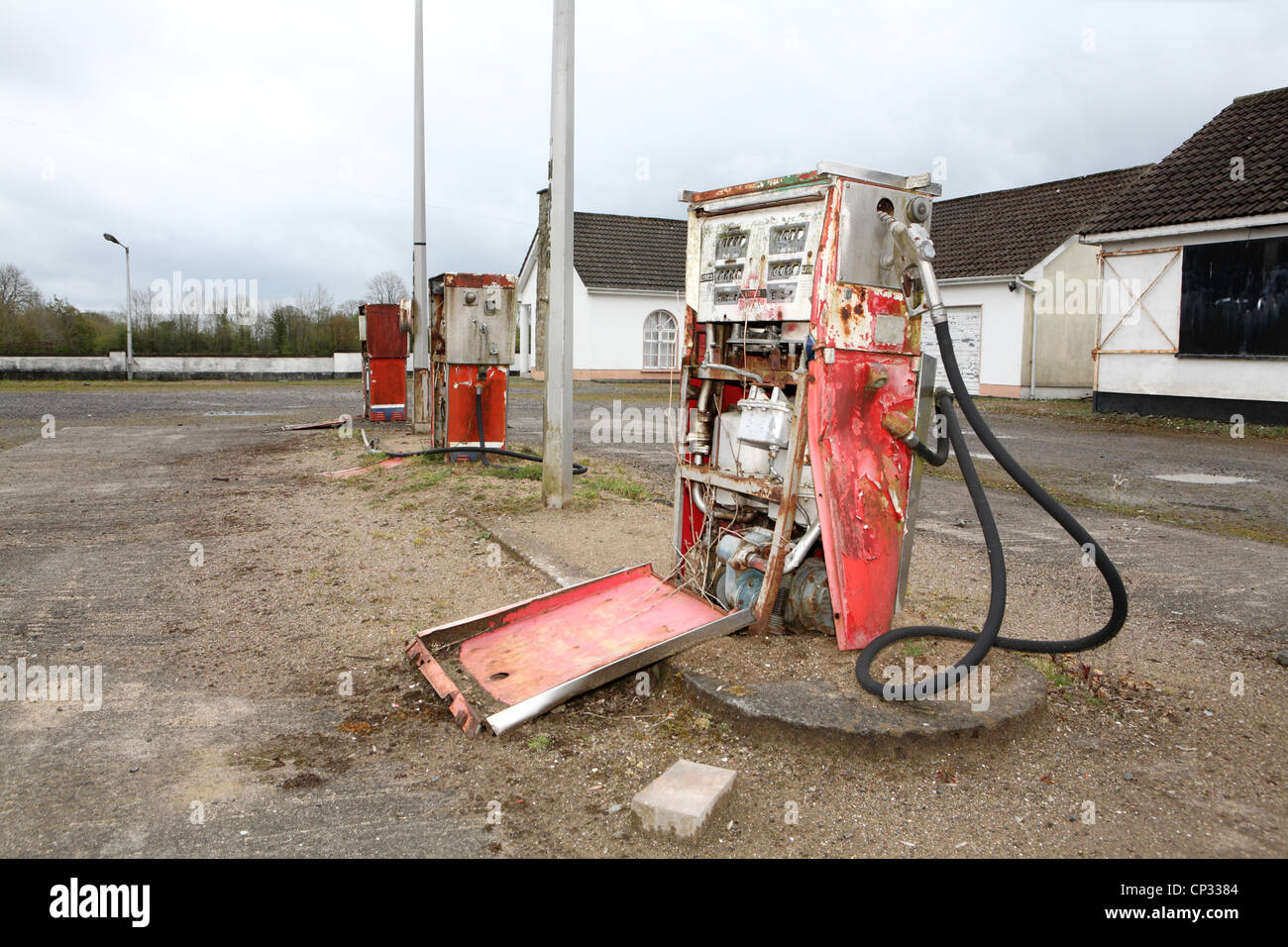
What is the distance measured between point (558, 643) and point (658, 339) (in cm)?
3027

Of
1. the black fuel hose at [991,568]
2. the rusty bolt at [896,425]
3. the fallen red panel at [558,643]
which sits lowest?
the fallen red panel at [558,643]

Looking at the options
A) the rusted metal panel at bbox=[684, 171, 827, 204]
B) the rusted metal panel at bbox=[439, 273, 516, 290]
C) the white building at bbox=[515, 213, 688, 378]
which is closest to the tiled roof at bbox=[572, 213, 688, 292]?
the white building at bbox=[515, 213, 688, 378]

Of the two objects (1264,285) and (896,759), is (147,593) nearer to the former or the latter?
(896,759)

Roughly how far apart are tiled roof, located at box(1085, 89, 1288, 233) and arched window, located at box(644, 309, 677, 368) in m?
17.5

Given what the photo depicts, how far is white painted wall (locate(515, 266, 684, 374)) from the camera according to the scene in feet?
108

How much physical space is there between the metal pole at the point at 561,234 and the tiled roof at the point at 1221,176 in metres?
13.1

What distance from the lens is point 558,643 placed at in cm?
440

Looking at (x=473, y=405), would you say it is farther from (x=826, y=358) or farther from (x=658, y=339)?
(x=658, y=339)

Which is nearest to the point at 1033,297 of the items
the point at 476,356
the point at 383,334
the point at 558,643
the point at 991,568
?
the point at 383,334

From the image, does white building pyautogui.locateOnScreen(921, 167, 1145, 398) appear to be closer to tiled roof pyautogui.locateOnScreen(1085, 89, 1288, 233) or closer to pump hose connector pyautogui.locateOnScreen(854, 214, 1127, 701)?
tiled roof pyautogui.locateOnScreen(1085, 89, 1288, 233)

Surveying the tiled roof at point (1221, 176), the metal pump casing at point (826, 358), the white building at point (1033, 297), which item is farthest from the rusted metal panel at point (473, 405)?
the white building at point (1033, 297)

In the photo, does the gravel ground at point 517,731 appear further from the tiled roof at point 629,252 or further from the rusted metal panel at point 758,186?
the tiled roof at point 629,252

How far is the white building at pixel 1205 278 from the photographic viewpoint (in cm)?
1580
